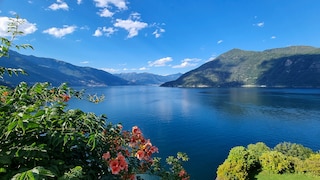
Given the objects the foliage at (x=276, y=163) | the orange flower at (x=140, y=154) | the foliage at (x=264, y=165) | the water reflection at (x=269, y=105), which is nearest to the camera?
the orange flower at (x=140, y=154)

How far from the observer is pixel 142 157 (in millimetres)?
3625

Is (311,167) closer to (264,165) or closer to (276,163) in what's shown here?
(276,163)

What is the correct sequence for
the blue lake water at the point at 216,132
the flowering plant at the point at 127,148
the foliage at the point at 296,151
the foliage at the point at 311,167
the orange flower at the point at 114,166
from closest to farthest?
the orange flower at the point at 114,166 < the flowering plant at the point at 127,148 < the foliage at the point at 311,167 < the foliage at the point at 296,151 < the blue lake water at the point at 216,132

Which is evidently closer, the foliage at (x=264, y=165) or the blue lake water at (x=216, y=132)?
the foliage at (x=264, y=165)

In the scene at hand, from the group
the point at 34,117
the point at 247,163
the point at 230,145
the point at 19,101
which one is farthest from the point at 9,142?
the point at 230,145

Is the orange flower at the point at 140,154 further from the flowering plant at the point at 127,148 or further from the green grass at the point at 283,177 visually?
the green grass at the point at 283,177

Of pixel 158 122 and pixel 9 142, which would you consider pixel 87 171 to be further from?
pixel 158 122

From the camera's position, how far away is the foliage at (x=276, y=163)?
22.0m

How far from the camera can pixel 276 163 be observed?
72.9 feet

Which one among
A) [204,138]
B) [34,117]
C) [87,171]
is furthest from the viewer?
[204,138]

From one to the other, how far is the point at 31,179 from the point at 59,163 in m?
0.84

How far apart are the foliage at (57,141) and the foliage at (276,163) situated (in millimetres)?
21880

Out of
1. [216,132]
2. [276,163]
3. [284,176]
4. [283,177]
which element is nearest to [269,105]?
[216,132]

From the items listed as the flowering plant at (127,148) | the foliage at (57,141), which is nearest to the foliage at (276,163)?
the foliage at (57,141)
